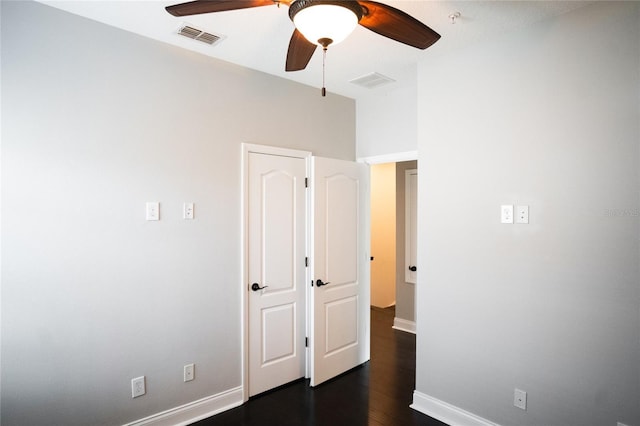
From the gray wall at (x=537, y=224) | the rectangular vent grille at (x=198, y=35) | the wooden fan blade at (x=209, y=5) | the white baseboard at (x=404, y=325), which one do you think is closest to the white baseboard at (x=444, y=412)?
the gray wall at (x=537, y=224)

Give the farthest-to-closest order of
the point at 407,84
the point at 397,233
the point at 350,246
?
the point at 397,233 < the point at 350,246 < the point at 407,84

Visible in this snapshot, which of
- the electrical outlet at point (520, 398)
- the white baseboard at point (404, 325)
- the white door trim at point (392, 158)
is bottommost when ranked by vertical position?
the white baseboard at point (404, 325)

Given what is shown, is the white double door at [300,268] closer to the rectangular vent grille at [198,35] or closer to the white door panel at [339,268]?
the white door panel at [339,268]

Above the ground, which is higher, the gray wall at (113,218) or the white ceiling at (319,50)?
the white ceiling at (319,50)

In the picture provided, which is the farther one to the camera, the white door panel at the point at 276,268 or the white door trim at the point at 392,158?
the white door trim at the point at 392,158

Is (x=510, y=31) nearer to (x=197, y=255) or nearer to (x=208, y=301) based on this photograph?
(x=197, y=255)

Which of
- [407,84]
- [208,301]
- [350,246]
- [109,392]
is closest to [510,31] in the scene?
[407,84]

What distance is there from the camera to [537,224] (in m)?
2.23

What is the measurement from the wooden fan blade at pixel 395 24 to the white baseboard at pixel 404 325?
144 inches

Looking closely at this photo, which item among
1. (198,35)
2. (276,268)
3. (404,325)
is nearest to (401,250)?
(404,325)

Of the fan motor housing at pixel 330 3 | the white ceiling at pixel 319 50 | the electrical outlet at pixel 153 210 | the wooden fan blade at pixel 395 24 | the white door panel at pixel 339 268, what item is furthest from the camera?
the white door panel at pixel 339 268

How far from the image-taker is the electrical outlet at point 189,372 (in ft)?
8.52

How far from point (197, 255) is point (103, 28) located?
1.57m

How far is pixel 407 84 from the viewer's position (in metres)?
3.24
